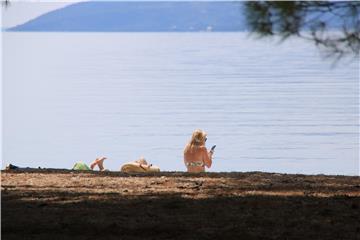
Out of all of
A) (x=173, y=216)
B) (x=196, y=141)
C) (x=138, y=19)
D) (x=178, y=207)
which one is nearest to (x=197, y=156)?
(x=196, y=141)

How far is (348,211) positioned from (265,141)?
430 inches

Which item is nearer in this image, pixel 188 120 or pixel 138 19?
pixel 188 120

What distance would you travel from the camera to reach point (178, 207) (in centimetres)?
773

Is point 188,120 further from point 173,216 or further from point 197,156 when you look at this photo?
point 173,216

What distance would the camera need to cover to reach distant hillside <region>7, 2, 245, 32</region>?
14025 cm

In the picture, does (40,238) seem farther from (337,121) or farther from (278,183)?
(337,121)

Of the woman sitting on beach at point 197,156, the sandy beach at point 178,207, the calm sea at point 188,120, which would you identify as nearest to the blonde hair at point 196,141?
the woman sitting on beach at point 197,156

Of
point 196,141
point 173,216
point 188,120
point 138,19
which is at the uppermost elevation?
point 138,19

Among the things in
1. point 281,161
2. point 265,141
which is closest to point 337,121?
point 265,141

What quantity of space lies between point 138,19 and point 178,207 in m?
146

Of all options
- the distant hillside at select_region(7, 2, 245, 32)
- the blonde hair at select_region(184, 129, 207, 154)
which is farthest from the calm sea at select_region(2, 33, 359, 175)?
the distant hillside at select_region(7, 2, 245, 32)

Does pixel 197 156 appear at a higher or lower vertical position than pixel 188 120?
lower

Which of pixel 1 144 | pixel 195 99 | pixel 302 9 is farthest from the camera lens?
pixel 195 99

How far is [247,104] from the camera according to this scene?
2508 centimetres
